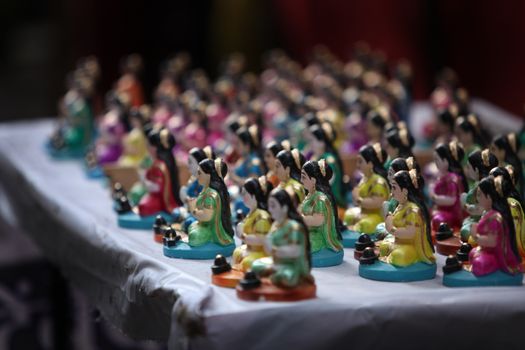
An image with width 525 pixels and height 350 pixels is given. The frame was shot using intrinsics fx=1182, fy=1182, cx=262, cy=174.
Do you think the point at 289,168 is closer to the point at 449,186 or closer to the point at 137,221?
the point at 449,186

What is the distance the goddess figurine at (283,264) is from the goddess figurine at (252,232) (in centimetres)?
14

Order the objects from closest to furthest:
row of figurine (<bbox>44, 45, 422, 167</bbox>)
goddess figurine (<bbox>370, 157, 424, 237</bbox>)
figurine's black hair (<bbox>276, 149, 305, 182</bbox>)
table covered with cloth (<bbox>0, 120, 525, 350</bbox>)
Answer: table covered with cloth (<bbox>0, 120, 525, 350</bbox>), goddess figurine (<bbox>370, 157, 424, 237</bbox>), figurine's black hair (<bbox>276, 149, 305, 182</bbox>), row of figurine (<bbox>44, 45, 422, 167</bbox>)

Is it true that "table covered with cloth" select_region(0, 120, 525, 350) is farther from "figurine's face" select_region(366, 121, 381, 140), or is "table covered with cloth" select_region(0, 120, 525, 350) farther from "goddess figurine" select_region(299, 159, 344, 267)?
A: "figurine's face" select_region(366, 121, 381, 140)

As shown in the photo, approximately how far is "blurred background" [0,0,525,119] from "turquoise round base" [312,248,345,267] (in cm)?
315

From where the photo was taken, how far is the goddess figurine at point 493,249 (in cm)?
308

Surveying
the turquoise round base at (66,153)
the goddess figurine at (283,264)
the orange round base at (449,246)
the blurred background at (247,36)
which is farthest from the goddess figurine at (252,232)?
the blurred background at (247,36)

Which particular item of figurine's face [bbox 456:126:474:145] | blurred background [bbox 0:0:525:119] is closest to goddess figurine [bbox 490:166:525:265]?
figurine's face [bbox 456:126:474:145]

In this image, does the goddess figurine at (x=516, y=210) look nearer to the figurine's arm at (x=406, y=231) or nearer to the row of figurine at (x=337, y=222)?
the row of figurine at (x=337, y=222)

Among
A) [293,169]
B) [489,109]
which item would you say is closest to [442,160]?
[293,169]

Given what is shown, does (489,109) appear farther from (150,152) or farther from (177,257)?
(177,257)

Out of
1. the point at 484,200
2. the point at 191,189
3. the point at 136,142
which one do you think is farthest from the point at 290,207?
the point at 136,142

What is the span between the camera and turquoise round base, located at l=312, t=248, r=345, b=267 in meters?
3.35

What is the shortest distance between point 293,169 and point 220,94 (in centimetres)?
204

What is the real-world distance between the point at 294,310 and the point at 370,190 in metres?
0.96
